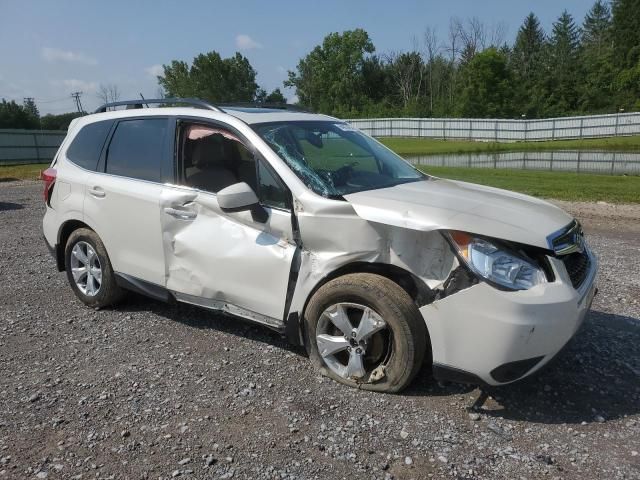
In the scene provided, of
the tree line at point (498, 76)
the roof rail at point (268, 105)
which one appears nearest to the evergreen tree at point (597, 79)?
the tree line at point (498, 76)

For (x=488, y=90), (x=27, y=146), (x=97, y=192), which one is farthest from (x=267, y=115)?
(x=488, y=90)

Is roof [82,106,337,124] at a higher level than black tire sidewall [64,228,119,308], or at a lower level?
higher

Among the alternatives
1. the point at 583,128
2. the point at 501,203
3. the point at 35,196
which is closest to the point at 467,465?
the point at 501,203

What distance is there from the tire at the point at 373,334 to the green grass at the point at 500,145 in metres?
33.4

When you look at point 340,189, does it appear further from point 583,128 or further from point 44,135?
point 583,128

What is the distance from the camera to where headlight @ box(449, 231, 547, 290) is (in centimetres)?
312

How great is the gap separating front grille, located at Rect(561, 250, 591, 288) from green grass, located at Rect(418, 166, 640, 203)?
10864 millimetres

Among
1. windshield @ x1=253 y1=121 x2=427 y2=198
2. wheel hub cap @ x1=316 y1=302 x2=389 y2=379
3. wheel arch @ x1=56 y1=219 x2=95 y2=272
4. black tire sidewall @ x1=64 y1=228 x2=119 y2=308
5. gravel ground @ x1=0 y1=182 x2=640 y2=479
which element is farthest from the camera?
wheel arch @ x1=56 y1=219 x2=95 y2=272

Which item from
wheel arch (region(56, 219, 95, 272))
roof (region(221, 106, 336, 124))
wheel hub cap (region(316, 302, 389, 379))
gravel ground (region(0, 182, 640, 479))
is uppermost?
roof (region(221, 106, 336, 124))

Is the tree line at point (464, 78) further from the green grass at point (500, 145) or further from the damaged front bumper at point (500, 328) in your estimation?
the damaged front bumper at point (500, 328)

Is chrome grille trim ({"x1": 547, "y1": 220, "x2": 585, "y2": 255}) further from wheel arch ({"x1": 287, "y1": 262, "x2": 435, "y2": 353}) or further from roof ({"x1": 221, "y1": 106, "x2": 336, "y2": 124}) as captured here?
roof ({"x1": 221, "y1": 106, "x2": 336, "y2": 124})

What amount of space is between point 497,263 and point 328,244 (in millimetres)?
1079

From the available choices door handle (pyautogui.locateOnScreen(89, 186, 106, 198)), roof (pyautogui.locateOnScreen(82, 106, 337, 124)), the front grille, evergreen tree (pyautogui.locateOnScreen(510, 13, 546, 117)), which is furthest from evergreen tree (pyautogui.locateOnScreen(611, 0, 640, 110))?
door handle (pyautogui.locateOnScreen(89, 186, 106, 198))

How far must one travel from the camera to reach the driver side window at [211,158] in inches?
167
